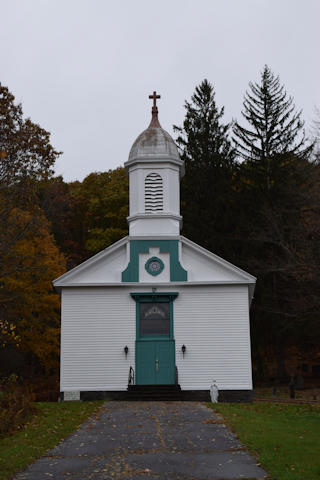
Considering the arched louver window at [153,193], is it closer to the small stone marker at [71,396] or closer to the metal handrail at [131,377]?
the metal handrail at [131,377]

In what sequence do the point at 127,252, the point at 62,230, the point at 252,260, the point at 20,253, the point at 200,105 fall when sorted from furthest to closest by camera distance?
the point at 62,230 → the point at 200,105 → the point at 252,260 → the point at 20,253 → the point at 127,252

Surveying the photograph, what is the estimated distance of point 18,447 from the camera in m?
10.9

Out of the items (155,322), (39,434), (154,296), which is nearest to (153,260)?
(154,296)

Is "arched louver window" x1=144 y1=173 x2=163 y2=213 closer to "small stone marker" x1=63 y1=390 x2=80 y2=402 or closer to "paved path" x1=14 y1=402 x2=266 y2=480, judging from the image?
"small stone marker" x1=63 y1=390 x2=80 y2=402

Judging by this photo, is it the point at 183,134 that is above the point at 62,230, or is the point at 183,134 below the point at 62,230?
above

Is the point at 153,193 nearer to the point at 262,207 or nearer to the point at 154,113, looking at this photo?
the point at 154,113

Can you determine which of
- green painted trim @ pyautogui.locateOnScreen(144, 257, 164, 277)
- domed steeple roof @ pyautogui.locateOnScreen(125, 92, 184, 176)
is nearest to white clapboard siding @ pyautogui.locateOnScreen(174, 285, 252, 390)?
green painted trim @ pyautogui.locateOnScreen(144, 257, 164, 277)

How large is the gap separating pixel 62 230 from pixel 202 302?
78.9ft

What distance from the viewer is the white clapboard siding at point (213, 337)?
70.5ft

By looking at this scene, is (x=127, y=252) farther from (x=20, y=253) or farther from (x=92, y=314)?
(x=20, y=253)

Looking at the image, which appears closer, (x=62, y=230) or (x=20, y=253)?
(x=20, y=253)

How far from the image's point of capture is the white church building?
21.5 meters

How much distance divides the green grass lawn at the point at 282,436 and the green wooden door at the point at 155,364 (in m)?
4.46

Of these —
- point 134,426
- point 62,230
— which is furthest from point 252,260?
point 134,426
